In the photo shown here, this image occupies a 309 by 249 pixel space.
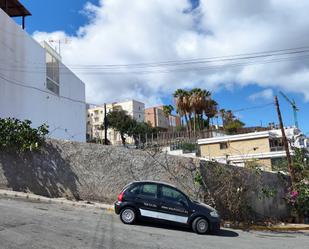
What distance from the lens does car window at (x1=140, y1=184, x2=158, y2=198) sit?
12.3 metres

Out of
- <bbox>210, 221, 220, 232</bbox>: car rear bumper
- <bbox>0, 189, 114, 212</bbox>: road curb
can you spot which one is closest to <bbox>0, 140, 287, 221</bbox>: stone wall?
<bbox>0, 189, 114, 212</bbox>: road curb

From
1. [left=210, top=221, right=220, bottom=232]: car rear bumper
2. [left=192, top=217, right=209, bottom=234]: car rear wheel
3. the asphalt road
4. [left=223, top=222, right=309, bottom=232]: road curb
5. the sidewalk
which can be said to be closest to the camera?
Result: the asphalt road

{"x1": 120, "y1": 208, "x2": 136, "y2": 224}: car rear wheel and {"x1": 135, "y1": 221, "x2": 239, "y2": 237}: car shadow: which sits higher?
{"x1": 120, "y1": 208, "x2": 136, "y2": 224}: car rear wheel

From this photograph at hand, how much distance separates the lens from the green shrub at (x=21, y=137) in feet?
52.5

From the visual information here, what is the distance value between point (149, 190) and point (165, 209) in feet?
2.66

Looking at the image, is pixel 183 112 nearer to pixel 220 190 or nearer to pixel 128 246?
pixel 220 190

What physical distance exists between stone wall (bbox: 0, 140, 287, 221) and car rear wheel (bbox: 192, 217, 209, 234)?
301cm

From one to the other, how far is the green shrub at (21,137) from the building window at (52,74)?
935 inches

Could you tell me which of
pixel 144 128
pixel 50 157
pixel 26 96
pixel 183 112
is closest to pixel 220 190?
pixel 50 157

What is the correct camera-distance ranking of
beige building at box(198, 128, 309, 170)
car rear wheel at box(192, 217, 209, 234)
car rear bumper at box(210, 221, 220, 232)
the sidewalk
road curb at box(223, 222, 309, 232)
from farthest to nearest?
beige building at box(198, 128, 309, 170)
the sidewalk
road curb at box(223, 222, 309, 232)
car rear bumper at box(210, 221, 220, 232)
car rear wheel at box(192, 217, 209, 234)

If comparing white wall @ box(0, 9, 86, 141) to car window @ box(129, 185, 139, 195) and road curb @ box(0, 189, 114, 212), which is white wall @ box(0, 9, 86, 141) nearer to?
road curb @ box(0, 189, 114, 212)

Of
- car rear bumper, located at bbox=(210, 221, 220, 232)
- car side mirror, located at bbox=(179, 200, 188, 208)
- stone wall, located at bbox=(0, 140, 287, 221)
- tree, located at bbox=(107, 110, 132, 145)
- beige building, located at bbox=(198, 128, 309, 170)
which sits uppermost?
tree, located at bbox=(107, 110, 132, 145)

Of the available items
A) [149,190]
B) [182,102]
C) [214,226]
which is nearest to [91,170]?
[149,190]

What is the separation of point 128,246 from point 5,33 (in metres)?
26.8
